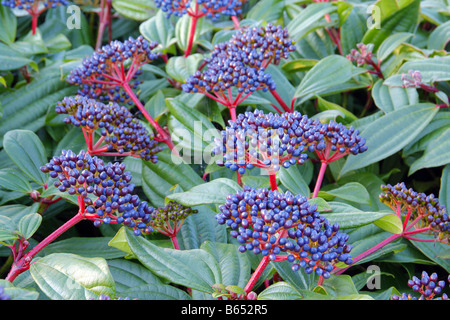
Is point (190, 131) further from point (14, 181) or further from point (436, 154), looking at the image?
point (436, 154)

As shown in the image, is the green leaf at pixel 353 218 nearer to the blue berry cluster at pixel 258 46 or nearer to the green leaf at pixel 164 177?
the green leaf at pixel 164 177

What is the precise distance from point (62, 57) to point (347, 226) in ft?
5.04

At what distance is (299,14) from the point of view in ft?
6.68

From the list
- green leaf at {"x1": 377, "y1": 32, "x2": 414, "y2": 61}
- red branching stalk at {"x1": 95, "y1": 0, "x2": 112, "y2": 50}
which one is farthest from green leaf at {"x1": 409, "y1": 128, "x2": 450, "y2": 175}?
red branching stalk at {"x1": 95, "y1": 0, "x2": 112, "y2": 50}

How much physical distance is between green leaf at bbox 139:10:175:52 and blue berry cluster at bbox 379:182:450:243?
3.90ft

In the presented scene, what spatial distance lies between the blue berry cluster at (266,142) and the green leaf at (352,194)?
0.55ft

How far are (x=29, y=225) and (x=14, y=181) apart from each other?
0.88ft

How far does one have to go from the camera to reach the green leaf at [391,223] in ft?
4.11

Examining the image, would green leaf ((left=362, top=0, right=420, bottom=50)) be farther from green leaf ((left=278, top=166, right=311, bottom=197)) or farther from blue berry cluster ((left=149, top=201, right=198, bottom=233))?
blue berry cluster ((left=149, top=201, right=198, bottom=233))

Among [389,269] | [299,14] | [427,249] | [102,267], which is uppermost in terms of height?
[299,14]

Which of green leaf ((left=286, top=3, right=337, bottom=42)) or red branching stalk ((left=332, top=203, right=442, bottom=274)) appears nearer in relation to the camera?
red branching stalk ((left=332, top=203, right=442, bottom=274))

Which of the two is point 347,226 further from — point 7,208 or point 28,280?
point 7,208

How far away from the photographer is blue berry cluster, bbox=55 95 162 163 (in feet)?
4.91
